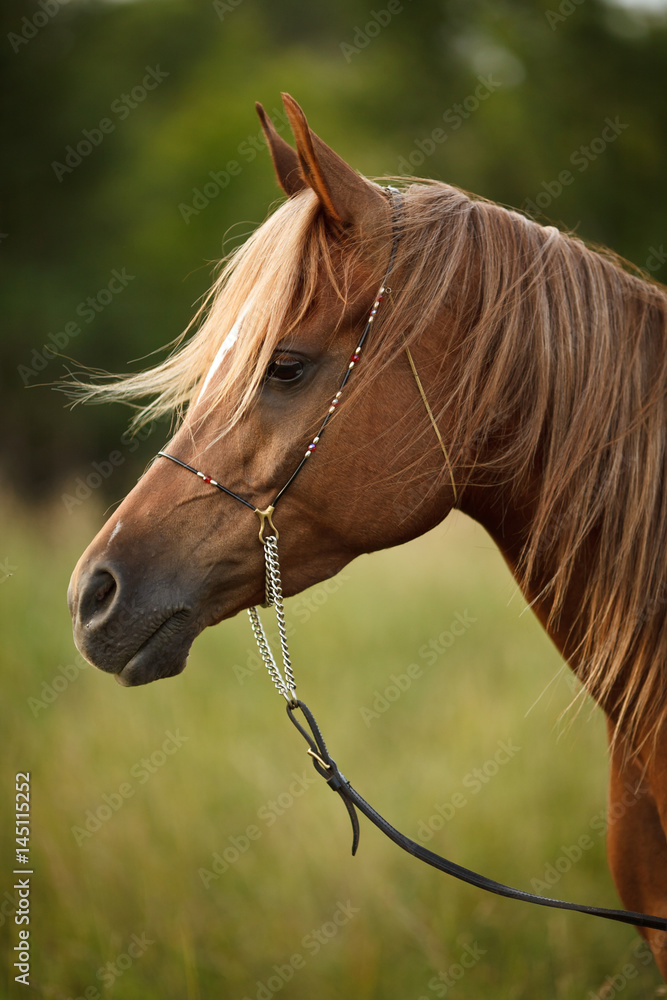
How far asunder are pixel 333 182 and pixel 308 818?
3.46 meters

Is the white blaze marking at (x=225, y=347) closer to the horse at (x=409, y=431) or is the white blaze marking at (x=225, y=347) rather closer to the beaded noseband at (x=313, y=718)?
the horse at (x=409, y=431)

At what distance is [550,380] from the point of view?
1649 millimetres

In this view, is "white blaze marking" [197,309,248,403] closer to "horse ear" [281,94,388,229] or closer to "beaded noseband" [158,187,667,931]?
"beaded noseband" [158,187,667,931]

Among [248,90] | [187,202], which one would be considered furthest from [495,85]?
[187,202]

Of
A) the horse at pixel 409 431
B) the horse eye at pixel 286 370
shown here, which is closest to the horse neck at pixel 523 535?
the horse at pixel 409 431

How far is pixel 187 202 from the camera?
13.1m

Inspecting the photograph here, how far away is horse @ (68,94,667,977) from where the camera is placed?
1621 millimetres

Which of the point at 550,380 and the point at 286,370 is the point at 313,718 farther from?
the point at 550,380

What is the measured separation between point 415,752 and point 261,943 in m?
1.52

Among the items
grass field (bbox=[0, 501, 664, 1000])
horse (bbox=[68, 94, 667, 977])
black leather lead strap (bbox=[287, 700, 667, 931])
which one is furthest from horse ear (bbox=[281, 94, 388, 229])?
grass field (bbox=[0, 501, 664, 1000])

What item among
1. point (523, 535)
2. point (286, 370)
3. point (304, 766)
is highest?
point (286, 370)

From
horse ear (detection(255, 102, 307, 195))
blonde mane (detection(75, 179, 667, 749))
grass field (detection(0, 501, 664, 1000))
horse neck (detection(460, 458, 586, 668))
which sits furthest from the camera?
grass field (detection(0, 501, 664, 1000))

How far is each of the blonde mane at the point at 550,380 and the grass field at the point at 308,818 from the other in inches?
30.3

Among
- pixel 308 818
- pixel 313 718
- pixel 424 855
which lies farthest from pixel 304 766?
pixel 313 718
